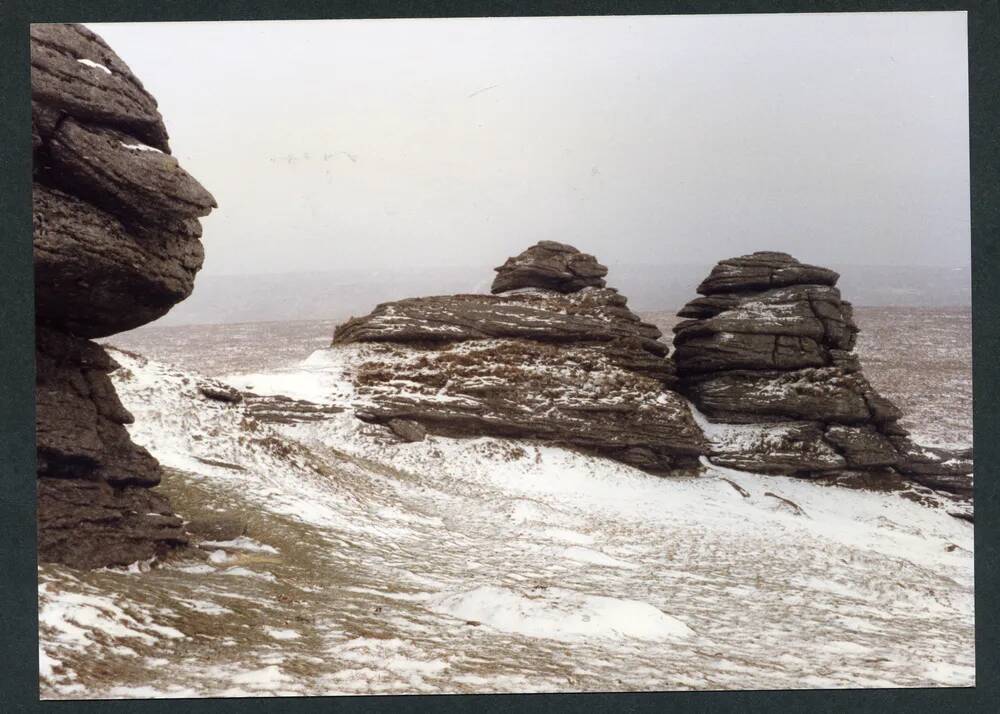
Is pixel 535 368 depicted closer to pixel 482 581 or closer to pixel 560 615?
pixel 482 581

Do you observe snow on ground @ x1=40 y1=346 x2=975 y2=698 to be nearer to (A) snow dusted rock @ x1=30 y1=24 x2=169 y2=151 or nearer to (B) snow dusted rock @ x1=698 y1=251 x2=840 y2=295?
(A) snow dusted rock @ x1=30 y1=24 x2=169 y2=151

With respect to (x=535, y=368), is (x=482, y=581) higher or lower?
lower

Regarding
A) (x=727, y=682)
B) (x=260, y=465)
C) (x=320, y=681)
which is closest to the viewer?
(x=320, y=681)

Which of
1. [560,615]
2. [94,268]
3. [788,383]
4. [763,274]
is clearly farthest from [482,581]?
[763,274]

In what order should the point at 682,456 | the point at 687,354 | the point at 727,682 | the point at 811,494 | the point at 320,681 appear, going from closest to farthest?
the point at 320,681, the point at 727,682, the point at 811,494, the point at 682,456, the point at 687,354

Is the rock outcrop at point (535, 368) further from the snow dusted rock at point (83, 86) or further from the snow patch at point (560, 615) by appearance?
the snow dusted rock at point (83, 86)

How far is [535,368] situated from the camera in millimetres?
18750

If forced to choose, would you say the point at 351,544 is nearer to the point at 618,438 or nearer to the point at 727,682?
the point at 727,682

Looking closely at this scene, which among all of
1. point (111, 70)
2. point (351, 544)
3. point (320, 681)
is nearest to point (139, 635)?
point (320, 681)

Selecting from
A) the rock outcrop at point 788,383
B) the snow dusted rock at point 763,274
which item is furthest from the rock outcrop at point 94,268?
the snow dusted rock at point 763,274

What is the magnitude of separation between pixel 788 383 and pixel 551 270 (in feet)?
23.0

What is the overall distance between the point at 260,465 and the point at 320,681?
18.0 feet

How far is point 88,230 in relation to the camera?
9070 millimetres


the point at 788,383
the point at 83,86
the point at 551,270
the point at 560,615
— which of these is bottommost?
the point at 560,615
